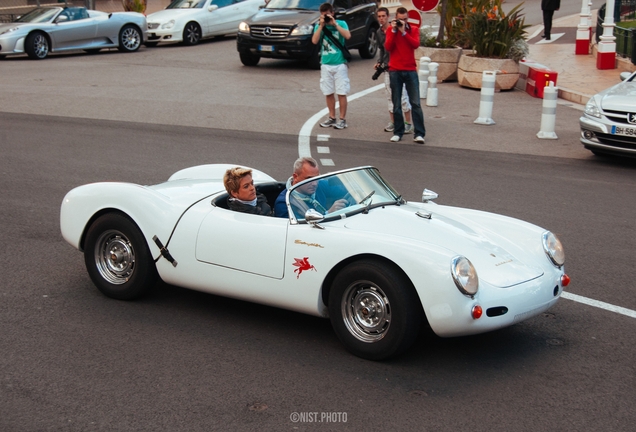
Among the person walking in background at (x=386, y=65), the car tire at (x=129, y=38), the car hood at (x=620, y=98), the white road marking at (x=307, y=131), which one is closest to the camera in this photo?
the car hood at (x=620, y=98)

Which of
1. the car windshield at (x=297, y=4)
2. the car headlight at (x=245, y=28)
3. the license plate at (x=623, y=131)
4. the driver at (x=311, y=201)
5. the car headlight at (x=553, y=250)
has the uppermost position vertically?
the car windshield at (x=297, y=4)

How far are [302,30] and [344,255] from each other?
14.6m

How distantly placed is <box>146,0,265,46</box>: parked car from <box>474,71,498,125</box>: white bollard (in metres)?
12.8

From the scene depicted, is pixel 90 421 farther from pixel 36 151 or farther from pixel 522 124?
pixel 522 124

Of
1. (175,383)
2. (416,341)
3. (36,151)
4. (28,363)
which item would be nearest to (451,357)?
(416,341)

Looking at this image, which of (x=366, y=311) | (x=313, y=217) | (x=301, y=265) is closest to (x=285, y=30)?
(x=313, y=217)

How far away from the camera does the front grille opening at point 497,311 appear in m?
4.81

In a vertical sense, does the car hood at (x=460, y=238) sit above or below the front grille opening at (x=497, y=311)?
above

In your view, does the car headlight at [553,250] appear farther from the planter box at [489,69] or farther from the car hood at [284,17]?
the car hood at [284,17]

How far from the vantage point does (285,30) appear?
62.0 ft

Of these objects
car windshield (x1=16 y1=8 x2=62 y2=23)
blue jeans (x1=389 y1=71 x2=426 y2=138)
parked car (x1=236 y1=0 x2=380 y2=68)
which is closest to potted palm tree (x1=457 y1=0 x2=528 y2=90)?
parked car (x1=236 y1=0 x2=380 y2=68)

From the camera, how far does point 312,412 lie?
436 centimetres

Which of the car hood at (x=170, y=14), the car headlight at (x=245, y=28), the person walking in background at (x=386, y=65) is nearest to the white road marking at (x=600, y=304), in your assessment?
the person walking in background at (x=386, y=65)

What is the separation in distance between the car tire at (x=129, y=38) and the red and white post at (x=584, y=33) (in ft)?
41.4
